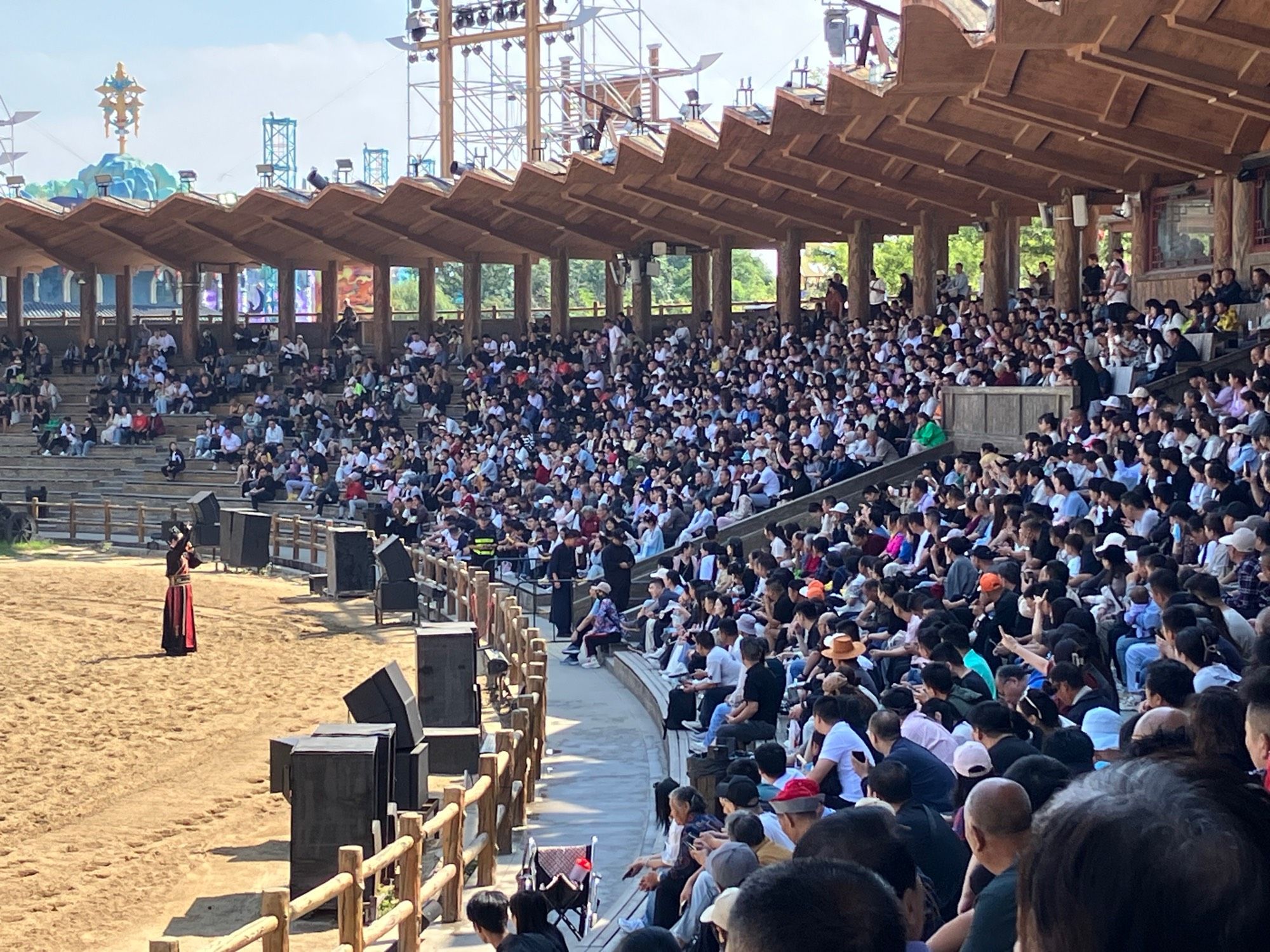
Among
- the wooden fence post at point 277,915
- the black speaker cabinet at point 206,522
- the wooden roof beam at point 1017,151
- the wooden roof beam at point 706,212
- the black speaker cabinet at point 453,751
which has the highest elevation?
the wooden roof beam at point 706,212

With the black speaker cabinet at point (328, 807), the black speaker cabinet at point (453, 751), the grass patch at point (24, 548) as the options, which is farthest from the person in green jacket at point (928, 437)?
the grass patch at point (24, 548)

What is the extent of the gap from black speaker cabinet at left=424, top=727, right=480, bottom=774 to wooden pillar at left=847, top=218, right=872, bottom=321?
711 inches

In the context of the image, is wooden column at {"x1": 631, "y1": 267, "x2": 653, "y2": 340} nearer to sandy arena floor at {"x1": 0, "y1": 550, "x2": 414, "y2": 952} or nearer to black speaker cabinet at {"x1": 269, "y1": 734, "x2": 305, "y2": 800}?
sandy arena floor at {"x1": 0, "y1": 550, "x2": 414, "y2": 952}

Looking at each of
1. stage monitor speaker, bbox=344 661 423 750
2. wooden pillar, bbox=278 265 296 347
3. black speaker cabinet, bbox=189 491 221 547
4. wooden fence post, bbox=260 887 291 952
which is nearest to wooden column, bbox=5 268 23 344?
wooden pillar, bbox=278 265 296 347

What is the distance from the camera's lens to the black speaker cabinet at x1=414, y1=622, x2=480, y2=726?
558 inches

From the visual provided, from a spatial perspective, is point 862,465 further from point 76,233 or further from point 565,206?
point 76,233

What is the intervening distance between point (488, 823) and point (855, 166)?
712 inches

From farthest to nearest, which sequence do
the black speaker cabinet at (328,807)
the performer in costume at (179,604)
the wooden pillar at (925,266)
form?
the wooden pillar at (925,266) < the performer in costume at (179,604) < the black speaker cabinet at (328,807)

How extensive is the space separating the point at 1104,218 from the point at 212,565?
20929 millimetres

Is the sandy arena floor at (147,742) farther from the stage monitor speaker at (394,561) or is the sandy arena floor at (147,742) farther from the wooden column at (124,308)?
the wooden column at (124,308)

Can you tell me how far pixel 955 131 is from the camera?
890 inches

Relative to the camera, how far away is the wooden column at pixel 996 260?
94.6 feet

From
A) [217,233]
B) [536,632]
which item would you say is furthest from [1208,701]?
[217,233]

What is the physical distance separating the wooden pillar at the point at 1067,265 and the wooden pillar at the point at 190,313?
2326 cm
